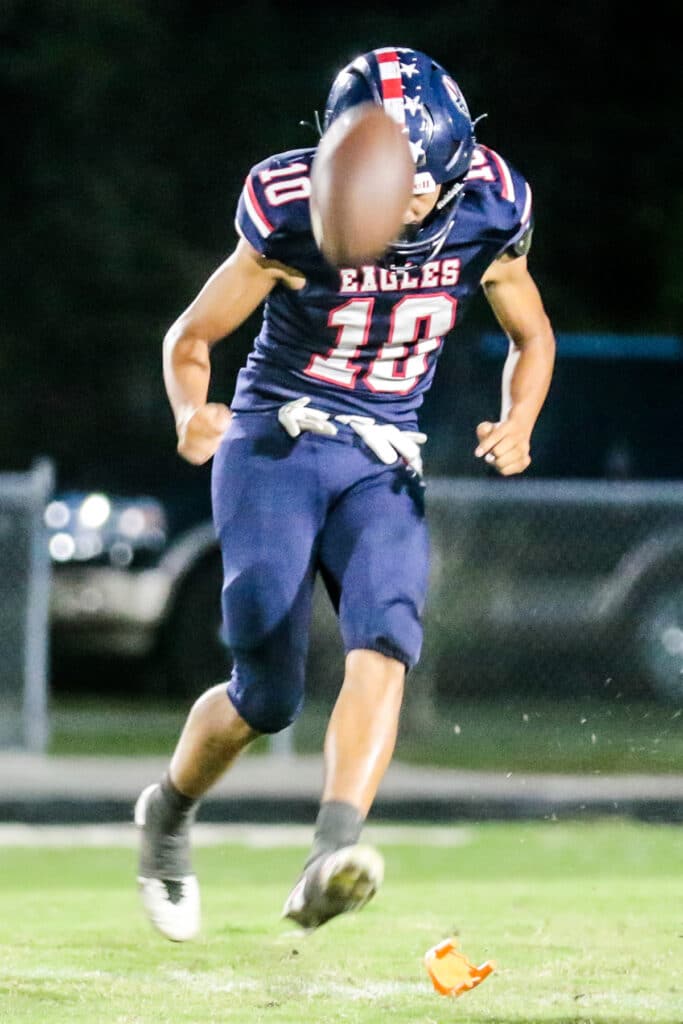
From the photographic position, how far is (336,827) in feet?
17.5

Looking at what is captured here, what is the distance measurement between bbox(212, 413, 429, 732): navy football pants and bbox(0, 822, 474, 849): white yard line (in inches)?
159

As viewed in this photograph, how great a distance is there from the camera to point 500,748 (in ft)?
39.6

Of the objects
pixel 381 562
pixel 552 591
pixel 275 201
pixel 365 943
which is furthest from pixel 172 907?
pixel 552 591

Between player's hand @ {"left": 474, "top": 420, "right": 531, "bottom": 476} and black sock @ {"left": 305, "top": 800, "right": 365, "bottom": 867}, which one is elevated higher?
player's hand @ {"left": 474, "top": 420, "right": 531, "bottom": 476}

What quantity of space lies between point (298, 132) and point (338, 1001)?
939 centimetres

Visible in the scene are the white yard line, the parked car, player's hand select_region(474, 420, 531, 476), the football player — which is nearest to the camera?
the football player

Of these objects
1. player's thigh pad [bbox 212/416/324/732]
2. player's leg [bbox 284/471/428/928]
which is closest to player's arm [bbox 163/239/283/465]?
player's thigh pad [bbox 212/416/324/732]

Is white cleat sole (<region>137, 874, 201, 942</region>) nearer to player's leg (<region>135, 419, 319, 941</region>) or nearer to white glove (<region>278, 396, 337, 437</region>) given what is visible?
player's leg (<region>135, 419, 319, 941</region>)

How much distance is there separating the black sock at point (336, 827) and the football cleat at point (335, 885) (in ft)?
0.18

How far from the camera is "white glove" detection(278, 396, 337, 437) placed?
18.9 feet

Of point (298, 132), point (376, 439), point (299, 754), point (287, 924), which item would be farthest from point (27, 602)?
point (376, 439)

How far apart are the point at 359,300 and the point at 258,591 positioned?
2.51ft

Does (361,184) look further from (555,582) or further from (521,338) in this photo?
(555,582)

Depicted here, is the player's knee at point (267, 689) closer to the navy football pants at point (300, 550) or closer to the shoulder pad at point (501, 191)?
the navy football pants at point (300, 550)
